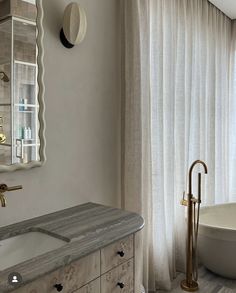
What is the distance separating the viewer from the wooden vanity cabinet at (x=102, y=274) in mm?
1181

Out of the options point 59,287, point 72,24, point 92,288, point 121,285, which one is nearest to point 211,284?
point 121,285

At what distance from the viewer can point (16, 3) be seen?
63.1 inches

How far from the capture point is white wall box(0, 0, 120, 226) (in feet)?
5.77

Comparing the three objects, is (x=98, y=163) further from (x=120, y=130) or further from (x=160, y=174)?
(x=160, y=174)

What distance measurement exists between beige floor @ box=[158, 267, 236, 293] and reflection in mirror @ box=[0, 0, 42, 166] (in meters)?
1.77

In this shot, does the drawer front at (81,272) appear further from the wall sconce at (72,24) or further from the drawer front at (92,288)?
the wall sconce at (72,24)

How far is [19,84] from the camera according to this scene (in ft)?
5.32

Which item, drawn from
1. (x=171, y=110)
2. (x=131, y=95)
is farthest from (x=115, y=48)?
(x=171, y=110)

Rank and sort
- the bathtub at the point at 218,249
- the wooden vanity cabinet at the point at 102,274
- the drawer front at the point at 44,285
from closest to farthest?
Result: the drawer front at the point at 44,285
the wooden vanity cabinet at the point at 102,274
the bathtub at the point at 218,249

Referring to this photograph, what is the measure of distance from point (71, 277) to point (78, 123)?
978 mm

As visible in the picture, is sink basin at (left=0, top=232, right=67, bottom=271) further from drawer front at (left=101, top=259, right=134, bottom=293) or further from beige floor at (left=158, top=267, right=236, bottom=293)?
beige floor at (left=158, top=267, right=236, bottom=293)

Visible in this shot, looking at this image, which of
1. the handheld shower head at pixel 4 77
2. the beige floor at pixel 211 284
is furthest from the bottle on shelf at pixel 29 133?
the beige floor at pixel 211 284

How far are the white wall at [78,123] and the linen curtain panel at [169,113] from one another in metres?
0.10

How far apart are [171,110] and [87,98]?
0.91 m
